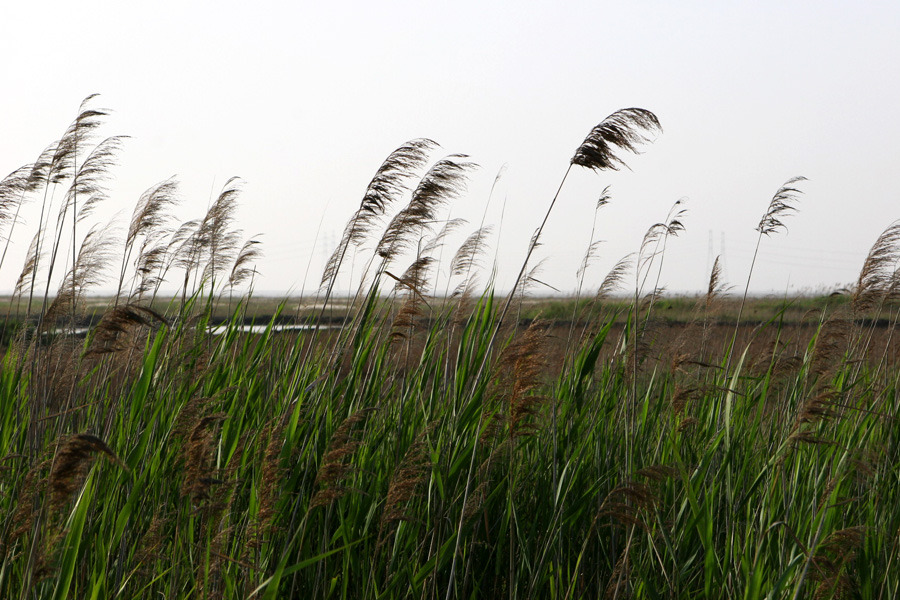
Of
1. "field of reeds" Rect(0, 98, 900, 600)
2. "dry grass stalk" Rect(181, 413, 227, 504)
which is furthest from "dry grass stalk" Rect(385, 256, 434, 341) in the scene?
"dry grass stalk" Rect(181, 413, 227, 504)

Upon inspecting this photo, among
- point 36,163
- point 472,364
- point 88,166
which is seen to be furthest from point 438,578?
point 36,163

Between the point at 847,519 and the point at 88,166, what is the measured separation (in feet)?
13.4

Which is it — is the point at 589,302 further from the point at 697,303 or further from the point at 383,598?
the point at 383,598

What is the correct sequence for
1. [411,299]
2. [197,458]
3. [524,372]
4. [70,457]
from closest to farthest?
[70,457]
[197,458]
[524,372]
[411,299]

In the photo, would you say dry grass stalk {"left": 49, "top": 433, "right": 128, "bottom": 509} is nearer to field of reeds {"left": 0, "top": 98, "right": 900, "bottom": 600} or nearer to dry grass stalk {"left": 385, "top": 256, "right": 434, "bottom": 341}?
field of reeds {"left": 0, "top": 98, "right": 900, "bottom": 600}

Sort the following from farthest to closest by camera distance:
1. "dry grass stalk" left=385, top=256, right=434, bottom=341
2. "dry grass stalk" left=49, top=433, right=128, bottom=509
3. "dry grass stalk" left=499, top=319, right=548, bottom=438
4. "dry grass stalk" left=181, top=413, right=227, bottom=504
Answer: "dry grass stalk" left=385, top=256, right=434, bottom=341
"dry grass stalk" left=499, top=319, right=548, bottom=438
"dry grass stalk" left=181, top=413, right=227, bottom=504
"dry grass stalk" left=49, top=433, right=128, bottom=509

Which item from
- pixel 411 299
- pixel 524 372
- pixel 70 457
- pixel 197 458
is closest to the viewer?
pixel 70 457

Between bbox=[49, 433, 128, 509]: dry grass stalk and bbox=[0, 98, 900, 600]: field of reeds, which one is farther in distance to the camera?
bbox=[0, 98, 900, 600]: field of reeds

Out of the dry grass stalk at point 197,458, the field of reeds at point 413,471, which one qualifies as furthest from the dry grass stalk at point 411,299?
the dry grass stalk at point 197,458

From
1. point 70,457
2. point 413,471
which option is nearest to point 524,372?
point 413,471

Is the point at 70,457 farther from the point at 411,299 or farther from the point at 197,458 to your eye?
the point at 411,299

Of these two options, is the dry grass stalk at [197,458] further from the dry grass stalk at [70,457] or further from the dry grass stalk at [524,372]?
the dry grass stalk at [524,372]

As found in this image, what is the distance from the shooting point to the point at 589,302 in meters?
4.94

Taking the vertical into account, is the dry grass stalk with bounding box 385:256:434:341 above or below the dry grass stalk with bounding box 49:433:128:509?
above
